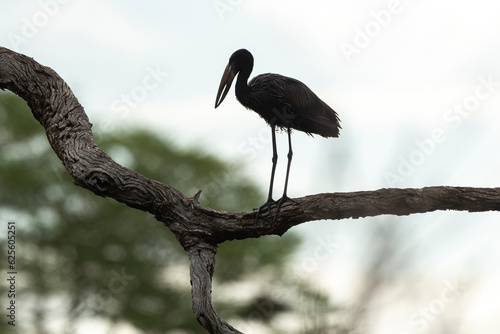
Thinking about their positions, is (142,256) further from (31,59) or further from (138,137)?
(31,59)

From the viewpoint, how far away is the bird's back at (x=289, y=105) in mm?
5359

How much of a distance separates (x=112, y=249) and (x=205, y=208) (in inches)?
522

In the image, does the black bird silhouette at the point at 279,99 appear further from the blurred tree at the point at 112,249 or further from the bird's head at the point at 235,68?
the blurred tree at the point at 112,249

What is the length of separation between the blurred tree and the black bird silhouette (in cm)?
1186

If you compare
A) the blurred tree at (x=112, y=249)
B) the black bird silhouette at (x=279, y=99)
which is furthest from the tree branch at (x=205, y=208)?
the blurred tree at (x=112, y=249)

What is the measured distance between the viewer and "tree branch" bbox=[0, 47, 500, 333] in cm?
478

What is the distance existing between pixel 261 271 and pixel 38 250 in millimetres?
5678

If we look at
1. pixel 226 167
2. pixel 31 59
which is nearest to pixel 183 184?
pixel 226 167

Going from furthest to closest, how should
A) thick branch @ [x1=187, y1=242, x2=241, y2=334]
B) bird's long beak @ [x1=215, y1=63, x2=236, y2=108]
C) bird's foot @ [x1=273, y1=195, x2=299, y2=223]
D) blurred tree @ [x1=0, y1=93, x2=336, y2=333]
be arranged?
blurred tree @ [x1=0, y1=93, x2=336, y2=333] → bird's long beak @ [x1=215, y1=63, x2=236, y2=108] → bird's foot @ [x1=273, y1=195, x2=299, y2=223] → thick branch @ [x1=187, y1=242, x2=241, y2=334]

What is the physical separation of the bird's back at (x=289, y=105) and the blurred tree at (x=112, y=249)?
38.9ft

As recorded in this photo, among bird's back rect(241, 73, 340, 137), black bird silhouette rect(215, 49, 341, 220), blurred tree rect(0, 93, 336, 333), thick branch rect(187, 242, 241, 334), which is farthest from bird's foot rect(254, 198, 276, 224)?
blurred tree rect(0, 93, 336, 333)

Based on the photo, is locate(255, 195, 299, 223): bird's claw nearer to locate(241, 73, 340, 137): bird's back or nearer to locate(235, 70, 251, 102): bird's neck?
locate(241, 73, 340, 137): bird's back

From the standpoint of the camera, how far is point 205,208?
16.5 ft

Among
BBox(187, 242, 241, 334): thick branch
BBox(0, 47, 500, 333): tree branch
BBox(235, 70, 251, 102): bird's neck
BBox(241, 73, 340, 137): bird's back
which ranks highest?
BBox(235, 70, 251, 102): bird's neck
